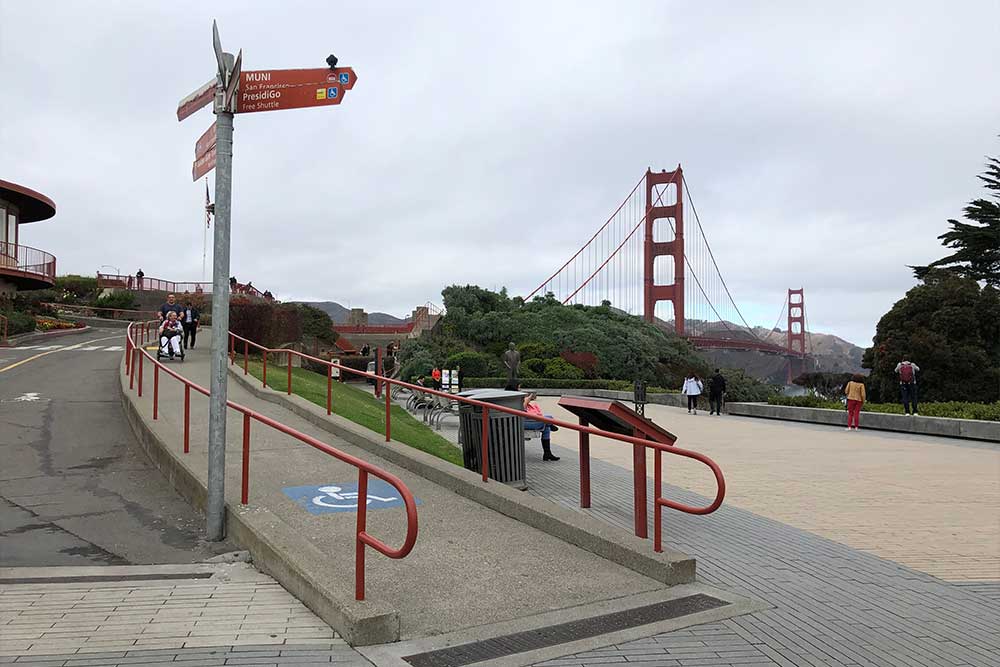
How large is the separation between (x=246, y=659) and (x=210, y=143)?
377cm

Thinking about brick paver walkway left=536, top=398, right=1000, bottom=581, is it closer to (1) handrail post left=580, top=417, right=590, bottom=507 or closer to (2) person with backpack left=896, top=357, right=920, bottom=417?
(2) person with backpack left=896, top=357, right=920, bottom=417

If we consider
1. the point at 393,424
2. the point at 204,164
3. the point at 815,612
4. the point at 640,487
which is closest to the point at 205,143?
the point at 204,164

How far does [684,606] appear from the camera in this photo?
4.37 m

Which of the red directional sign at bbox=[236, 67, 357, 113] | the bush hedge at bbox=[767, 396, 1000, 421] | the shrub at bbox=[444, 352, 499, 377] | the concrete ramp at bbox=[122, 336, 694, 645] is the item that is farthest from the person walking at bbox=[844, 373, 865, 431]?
the shrub at bbox=[444, 352, 499, 377]

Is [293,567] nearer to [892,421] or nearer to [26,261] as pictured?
[892,421]

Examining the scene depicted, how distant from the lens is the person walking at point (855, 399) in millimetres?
17094

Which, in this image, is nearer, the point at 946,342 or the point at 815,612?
the point at 815,612

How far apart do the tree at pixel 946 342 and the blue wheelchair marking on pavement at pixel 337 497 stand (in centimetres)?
2681

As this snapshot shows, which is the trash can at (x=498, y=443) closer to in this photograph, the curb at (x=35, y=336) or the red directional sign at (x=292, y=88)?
the red directional sign at (x=292, y=88)

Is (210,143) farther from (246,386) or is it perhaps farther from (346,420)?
(246,386)

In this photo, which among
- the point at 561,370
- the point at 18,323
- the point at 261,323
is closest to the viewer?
the point at 261,323

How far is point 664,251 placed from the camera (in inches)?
2426

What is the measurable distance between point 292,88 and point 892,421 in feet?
52.2

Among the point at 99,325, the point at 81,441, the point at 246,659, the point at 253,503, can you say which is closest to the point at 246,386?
the point at 81,441
